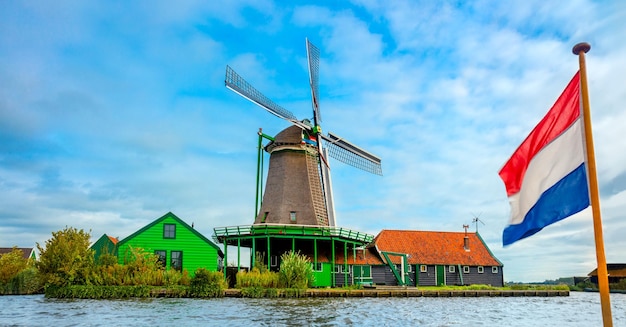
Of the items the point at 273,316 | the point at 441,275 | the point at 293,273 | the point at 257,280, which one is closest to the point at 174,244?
the point at 257,280

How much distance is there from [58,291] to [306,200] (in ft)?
51.4

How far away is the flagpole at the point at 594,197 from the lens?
6492 millimetres

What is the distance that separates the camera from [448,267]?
1626 inches

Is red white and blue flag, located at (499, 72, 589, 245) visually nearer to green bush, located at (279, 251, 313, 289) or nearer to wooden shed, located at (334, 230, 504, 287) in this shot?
green bush, located at (279, 251, 313, 289)

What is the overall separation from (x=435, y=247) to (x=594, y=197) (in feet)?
120

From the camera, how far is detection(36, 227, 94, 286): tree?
1151 inches

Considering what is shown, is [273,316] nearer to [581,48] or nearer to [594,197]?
[594,197]

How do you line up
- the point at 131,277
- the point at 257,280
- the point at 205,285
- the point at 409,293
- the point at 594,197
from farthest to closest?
the point at 409,293
the point at 257,280
the point at 131,277
the point at 205,285
the point at 594,197

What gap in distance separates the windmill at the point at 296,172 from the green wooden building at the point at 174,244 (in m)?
4.26

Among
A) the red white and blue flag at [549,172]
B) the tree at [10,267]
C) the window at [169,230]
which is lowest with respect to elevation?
the tree at [10,267]

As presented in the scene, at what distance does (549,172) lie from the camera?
7430 millimetres

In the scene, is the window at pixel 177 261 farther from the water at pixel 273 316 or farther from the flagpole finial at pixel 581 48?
the flagpole finial at pixel 581 48

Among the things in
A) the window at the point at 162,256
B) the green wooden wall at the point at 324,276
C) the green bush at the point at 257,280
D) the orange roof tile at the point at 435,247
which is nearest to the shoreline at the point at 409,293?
the green bush at the point at 257,280

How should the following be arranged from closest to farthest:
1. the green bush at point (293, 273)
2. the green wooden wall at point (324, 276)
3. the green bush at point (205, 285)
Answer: the green bush at point (205, 285), the green bush at point (293, 273), the green wooden wall at point (324, 276)
